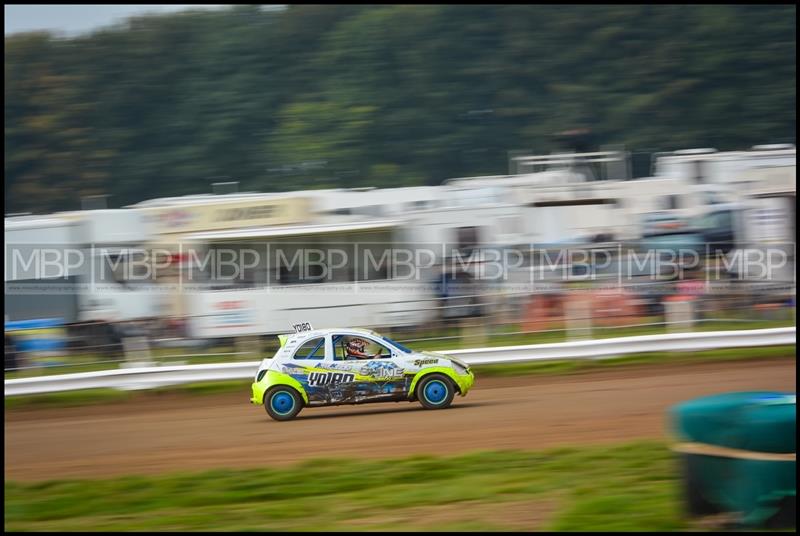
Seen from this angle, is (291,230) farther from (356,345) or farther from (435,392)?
(435,392)

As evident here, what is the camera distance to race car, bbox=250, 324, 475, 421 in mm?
10164

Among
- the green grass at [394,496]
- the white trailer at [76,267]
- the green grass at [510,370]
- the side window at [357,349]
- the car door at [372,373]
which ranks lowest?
the green grass at [394,496]

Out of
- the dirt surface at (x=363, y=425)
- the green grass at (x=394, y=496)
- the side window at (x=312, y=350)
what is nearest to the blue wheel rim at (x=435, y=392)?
the dirt surface at (x=363, y=425)

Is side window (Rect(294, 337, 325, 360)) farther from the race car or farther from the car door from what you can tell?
the car door

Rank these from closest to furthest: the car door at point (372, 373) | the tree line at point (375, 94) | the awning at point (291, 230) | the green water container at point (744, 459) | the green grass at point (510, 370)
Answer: the green water container at point (744, 459), the car door at point (372, 373), the green grass at point (510, 370), the awning at point (291, 230), the tree line at point (375, 94)

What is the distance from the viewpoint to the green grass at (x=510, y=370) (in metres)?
12.8

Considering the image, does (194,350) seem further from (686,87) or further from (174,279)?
(686,87)

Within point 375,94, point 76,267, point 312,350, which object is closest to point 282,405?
point 312,350

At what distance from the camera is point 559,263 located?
16891 millimetres

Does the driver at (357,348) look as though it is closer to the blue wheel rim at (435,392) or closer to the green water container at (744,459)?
the blue wheel rim at (435,392)

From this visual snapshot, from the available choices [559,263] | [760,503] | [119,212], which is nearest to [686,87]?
[559,263]

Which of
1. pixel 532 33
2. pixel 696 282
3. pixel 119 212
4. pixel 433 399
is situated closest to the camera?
pixel 433 399

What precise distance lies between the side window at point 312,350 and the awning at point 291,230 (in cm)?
640

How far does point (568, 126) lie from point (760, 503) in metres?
36.2
